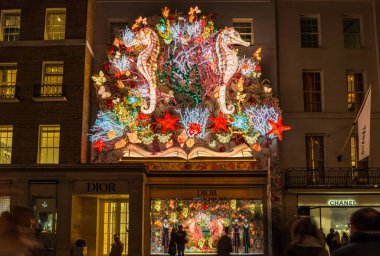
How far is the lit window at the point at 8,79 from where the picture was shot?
26953mm

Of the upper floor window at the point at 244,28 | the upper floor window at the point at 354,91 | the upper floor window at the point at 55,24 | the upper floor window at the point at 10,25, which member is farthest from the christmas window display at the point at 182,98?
the upper floor window at the point at 10,25

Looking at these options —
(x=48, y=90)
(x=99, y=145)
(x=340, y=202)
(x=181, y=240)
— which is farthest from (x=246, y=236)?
(x=48, y=90)

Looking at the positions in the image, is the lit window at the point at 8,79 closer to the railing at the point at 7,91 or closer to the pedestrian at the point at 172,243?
the railing at the point at 7,91

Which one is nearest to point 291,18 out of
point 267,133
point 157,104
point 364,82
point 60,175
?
point 364,82

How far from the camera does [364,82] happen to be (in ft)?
92.8

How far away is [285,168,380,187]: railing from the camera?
26.7 metres

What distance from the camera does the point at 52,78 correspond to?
27062mm

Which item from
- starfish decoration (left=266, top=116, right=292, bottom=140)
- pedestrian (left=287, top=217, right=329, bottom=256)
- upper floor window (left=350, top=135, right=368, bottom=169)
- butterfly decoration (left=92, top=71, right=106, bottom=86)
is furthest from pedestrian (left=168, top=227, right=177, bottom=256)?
pedestrian (left=287, top=217, right=329, bottom=256)

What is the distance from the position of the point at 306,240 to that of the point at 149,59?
68.9ft

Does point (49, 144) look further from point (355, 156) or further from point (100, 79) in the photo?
point (355, 156)

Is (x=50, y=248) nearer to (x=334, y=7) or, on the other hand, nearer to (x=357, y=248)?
(x=334, y=7)

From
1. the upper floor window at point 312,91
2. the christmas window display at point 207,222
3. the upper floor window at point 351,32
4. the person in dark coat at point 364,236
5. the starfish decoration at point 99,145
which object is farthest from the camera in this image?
the upper floor window at point 351,32

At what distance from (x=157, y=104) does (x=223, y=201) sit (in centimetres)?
570

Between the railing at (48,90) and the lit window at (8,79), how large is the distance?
49.7 inches
